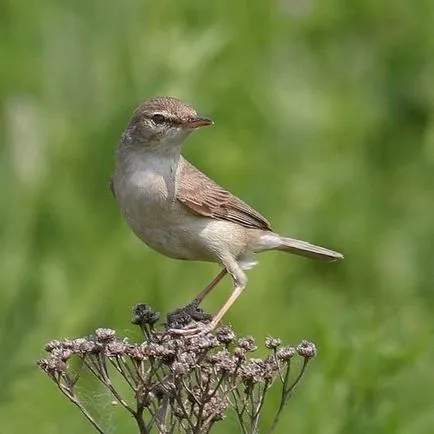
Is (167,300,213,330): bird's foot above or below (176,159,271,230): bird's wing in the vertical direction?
below

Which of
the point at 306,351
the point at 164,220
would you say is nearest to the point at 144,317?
the point at 306,351

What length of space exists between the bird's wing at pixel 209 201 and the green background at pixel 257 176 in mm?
764

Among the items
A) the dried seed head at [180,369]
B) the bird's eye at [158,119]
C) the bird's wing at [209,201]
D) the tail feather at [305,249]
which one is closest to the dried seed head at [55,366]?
the dried seed head at [180,369]

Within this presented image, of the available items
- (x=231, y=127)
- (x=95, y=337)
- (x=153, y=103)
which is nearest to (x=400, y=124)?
(x=231, y=127)

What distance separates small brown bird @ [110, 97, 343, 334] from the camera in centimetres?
629

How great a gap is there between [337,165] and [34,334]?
3.74 metres

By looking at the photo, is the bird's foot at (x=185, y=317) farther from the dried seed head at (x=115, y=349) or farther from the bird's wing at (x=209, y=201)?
the dried seed head at (x=115, y=349)

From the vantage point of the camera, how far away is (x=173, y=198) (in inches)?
253

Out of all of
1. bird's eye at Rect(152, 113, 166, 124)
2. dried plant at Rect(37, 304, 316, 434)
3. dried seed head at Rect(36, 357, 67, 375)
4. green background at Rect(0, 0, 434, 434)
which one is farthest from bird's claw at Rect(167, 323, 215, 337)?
green background at Rect(0, 0, 434, 434)

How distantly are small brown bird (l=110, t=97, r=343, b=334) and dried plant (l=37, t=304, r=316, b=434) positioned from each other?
0.99m

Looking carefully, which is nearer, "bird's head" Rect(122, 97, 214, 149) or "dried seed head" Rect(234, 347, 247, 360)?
"dried seed head" Rect(234, 347, 247, 360)

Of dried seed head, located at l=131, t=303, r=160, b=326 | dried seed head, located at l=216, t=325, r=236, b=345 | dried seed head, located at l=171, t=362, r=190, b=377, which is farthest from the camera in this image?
dried seed head, located at l=131, t=303, r=160, b=326

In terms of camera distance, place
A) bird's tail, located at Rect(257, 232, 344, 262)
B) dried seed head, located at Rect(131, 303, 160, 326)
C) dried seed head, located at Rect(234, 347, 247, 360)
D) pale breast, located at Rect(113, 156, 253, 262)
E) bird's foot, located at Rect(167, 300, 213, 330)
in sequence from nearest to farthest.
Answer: dried seed head, located at Rect(234, 347, 247, 360), dried seed head, located at Rect(131, 303, 160, 326), bird's foot, located at Rect(167, 300, 213, 330), pale breast, located at Rect(113, 156, 253, 262), bird's tail, located at Rect(257, 232, 344, 262)

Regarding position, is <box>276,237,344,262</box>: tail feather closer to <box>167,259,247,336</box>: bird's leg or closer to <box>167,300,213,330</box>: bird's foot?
<box>167,259,247,336</box>: bird's leg
